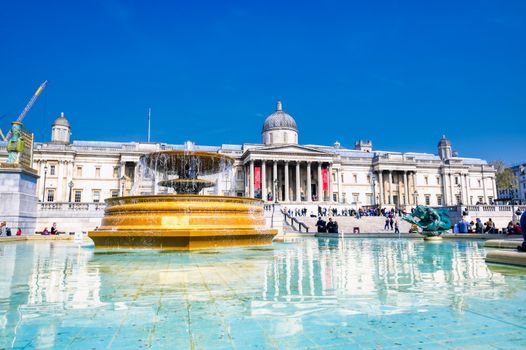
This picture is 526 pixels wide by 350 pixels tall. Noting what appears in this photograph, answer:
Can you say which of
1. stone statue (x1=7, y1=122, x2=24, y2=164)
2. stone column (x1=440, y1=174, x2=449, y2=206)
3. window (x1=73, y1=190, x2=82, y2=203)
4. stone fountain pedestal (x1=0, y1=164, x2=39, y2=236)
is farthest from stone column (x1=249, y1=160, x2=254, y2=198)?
stone statue (x1=7, y1=122, x2=24, y2=164)

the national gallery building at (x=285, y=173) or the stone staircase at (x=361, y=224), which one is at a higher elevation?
the national gallery building at (x=285, y=173)

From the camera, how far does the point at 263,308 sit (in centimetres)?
384

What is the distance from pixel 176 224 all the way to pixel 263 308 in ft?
25.0

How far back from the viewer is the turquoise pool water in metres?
2.90

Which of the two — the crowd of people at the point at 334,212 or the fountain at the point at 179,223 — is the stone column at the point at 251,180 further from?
the fountain at the point at 179,223

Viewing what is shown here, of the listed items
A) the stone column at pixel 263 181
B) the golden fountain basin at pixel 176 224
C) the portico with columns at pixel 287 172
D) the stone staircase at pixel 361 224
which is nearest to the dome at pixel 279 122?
the portico with columns at pixel 287 172

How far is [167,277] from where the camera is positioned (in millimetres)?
5844

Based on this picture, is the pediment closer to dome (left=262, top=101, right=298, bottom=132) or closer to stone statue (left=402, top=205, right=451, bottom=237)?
dome (left=262, top=101, right=298, bottom=132)

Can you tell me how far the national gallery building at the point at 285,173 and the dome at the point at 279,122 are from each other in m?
0.18

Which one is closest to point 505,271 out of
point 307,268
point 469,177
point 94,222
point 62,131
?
point 307,268

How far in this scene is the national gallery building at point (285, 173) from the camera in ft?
186

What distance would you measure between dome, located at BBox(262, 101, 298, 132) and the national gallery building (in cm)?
18

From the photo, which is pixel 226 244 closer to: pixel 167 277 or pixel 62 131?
pixel 167 277

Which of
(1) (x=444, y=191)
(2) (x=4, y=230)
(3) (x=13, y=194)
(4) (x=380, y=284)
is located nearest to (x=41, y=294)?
(4) (x=380, y=284)
